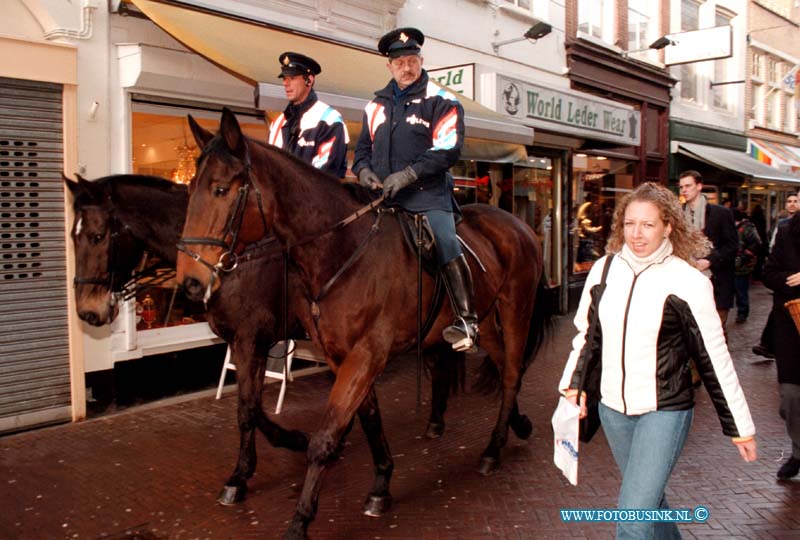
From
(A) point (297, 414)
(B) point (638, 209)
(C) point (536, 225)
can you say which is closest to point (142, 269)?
(A) point (297, 414)

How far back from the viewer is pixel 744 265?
494 inches

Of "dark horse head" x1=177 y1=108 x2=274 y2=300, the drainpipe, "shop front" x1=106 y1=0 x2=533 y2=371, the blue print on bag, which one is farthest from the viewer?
"shop front" x1=106 y1=0 x2=533 y2=371

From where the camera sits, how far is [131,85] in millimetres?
6711

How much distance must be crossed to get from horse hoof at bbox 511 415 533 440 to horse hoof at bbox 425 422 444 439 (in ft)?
2.19

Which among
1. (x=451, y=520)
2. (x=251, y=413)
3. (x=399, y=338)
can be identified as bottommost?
(x=451, y=520)

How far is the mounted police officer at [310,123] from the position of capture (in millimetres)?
4914

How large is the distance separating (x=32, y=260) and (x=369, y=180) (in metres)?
3.75

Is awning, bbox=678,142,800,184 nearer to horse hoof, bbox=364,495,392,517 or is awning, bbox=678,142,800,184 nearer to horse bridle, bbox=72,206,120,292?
horse hoof, bbox=364,495,392,517

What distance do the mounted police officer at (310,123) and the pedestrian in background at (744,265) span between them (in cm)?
982

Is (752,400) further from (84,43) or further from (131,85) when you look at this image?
(84,43)

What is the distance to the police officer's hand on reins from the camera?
4.15 metres

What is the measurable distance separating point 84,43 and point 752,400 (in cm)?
769

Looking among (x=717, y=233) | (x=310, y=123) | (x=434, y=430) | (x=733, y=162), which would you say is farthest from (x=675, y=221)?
(x=733, y=162)

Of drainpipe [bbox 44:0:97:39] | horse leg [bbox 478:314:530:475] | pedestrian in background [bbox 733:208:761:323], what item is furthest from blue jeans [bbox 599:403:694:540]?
pedestrian in background [bbox 733:208:761:323]
